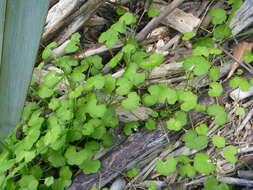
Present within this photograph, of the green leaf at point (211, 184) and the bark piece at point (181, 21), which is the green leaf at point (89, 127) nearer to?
the green leaf at point (211, 184)

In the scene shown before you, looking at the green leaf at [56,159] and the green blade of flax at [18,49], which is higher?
the green blade of flax at [18,49]

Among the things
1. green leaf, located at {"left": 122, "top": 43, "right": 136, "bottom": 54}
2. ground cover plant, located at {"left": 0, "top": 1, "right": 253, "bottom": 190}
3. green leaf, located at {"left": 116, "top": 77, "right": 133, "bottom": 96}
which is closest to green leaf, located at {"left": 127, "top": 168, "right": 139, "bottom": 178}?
ground cover plant, located at {"left": 0, "top": 1, "right": 253, "bottom": 190}

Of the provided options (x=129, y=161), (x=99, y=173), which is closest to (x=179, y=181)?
(x=129, y=161)

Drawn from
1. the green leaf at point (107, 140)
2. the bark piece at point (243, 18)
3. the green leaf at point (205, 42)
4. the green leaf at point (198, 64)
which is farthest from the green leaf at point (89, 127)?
the bark piece at point (243, 18)

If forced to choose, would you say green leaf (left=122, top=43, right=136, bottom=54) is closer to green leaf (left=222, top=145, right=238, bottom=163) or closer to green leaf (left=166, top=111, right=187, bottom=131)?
green leaf (left=166, top=111, right=187, bottom=131)

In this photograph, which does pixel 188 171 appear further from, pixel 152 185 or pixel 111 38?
pixel 111 38

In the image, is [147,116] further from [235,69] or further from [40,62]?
[40,62]

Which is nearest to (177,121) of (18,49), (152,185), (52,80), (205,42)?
(152,185)
